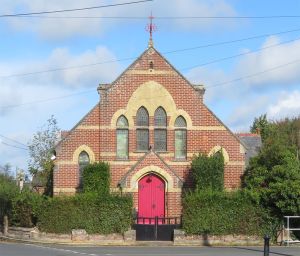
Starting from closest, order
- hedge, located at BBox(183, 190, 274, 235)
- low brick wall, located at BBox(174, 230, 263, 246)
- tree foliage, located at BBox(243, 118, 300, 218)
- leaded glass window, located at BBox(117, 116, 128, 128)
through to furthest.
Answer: tree foliage, located at BBox(243, 118, 300, 218), low brick wall, located at BBox(174, 230, 263, 246), hedge, located at BBox(183, 190, 274, 235), leaded glass window, located at BBox(117, 116, 128, 128)

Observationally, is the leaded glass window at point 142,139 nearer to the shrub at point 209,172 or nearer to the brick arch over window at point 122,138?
the brick arch over window at point 122,138

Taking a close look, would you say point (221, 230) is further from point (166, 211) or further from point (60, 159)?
point (60, 159)

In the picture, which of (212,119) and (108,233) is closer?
(108,233)

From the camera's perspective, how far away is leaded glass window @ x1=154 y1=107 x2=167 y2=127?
3950cm

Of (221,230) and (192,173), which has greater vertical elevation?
(192,173)

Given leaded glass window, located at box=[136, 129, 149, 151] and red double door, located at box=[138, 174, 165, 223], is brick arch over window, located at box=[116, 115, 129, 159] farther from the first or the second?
red double door, located at box=[138, 174, 165, 223]

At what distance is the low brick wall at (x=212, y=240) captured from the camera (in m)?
33.5

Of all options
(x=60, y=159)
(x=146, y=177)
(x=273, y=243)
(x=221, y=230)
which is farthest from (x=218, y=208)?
(x=60, y=159)

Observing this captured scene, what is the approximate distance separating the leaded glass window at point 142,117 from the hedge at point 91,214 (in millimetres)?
6268

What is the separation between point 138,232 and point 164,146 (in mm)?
6745

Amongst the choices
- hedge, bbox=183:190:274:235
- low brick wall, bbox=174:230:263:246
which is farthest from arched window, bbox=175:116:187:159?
low brick wall, bbox=174:230:263:246

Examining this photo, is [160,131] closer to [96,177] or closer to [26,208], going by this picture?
[96,177]

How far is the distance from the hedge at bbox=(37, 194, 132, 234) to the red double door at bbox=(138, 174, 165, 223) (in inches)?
141

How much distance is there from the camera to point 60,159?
1531 inches
